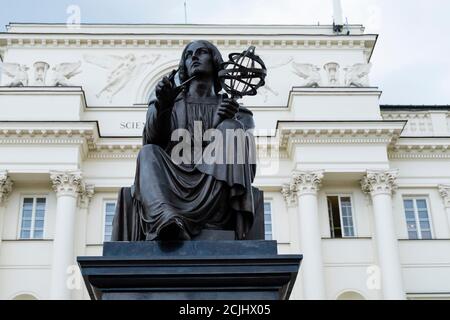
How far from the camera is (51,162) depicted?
26.1 metres

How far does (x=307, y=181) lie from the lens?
2606 centimetres

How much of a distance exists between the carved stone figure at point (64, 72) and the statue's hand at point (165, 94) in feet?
77.3

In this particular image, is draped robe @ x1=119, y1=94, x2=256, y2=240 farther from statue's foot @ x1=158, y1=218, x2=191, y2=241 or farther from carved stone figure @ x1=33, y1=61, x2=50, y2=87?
carved stone figure @ x1=33, y1=61, x2=50, y2=87

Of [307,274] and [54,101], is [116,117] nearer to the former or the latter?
[54,101]

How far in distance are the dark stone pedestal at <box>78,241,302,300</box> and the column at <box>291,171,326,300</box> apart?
1969 centimetres

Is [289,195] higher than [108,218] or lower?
higher

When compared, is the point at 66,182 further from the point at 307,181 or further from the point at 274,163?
the point at 307,181

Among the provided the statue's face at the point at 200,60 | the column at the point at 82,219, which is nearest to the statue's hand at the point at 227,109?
the statue's face at the point at 200,60

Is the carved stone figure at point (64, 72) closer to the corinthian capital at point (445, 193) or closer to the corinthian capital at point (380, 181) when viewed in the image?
the corinthian capital at point (380, 181)

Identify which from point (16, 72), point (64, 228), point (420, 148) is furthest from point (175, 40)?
point (420, 148)

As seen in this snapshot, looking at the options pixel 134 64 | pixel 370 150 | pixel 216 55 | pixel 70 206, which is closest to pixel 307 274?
pixel 370 150

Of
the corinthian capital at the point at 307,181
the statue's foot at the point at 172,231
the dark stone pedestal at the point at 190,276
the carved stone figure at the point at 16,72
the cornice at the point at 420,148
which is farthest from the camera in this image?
the carved stone figure at the point at 16,72

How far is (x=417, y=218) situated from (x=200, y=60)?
74.8 ft

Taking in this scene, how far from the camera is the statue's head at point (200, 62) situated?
20.3 feet
